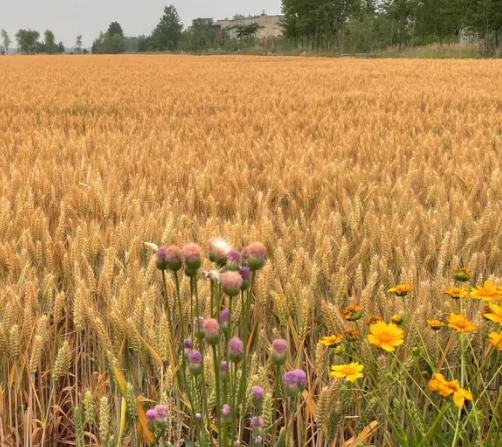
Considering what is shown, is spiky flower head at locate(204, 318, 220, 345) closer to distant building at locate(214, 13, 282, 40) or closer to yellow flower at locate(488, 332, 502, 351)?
yellow flower at locate(488, 332, 502, 351)

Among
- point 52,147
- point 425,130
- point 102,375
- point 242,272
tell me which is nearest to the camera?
point 242,272

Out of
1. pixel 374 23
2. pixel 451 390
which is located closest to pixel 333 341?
pixel 451 390

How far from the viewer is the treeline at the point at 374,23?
108 feet

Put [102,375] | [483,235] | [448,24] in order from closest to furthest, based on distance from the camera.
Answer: [102,375] → [483,235] → [448,24]

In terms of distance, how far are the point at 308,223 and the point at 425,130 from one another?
2.10 meters

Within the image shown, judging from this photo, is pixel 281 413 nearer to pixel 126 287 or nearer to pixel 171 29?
pixel 126 287

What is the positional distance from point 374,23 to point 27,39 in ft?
205

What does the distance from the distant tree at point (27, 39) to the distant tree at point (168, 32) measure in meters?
21.7

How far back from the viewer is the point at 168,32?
73438 millimetres

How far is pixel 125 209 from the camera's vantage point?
1.63m

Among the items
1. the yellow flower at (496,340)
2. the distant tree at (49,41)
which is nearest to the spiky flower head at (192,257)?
the yellow flower at (496,340)

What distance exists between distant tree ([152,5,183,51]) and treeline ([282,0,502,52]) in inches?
1097

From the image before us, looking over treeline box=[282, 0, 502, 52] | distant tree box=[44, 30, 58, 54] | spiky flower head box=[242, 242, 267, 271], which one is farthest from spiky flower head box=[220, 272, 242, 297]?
distant tree box=[44, 30, 58, 54]

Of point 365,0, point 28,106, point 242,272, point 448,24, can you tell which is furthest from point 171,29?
point 242,272
